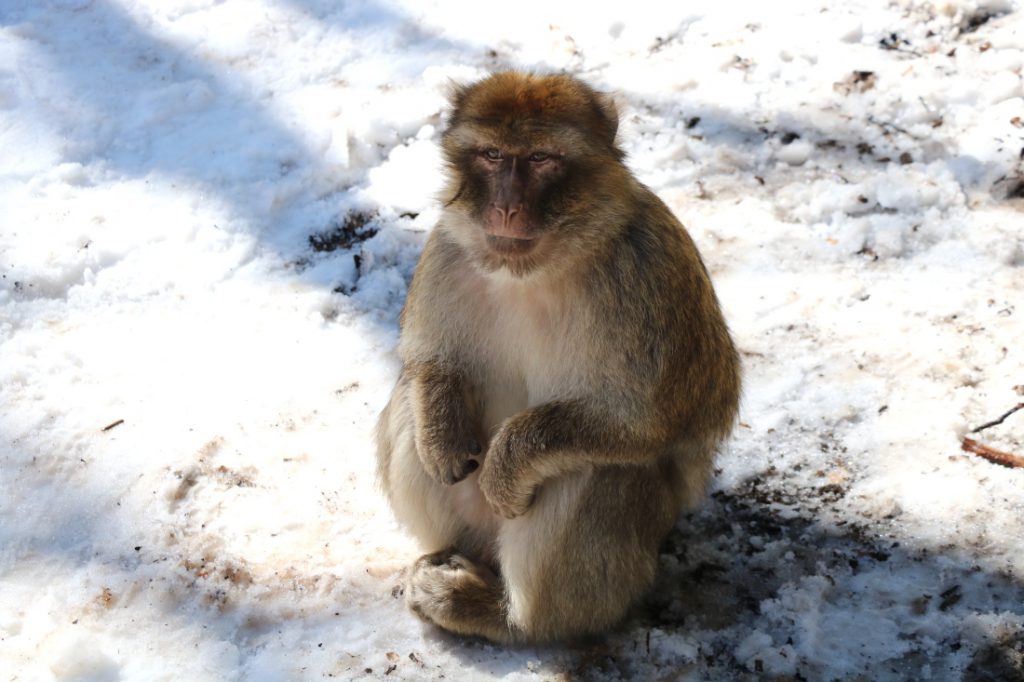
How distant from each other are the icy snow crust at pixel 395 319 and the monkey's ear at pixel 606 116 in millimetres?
246

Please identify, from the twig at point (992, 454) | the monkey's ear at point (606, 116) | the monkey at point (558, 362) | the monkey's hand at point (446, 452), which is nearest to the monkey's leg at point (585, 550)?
the monkey at point (558, 362)

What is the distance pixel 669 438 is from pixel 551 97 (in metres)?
0.98

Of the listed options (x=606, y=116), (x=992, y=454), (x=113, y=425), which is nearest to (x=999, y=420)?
(x=992, y=454)

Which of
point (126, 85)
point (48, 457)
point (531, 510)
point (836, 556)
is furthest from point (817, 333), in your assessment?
point (126, 85)

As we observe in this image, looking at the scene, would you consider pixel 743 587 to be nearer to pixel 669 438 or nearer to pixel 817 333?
pixel 669 438

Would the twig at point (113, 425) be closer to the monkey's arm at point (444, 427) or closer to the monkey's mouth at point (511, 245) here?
the monkey's arm at point (444, 427)

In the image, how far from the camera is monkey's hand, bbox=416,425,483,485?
3254mm

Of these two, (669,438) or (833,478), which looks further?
(833,478)

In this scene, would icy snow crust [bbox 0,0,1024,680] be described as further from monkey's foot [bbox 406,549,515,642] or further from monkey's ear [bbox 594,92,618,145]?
monkey's ear [bbox 594,92,618,145]

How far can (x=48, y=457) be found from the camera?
3844mm

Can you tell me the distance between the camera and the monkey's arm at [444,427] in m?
3.26

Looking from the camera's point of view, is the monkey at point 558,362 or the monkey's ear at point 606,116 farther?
the monkey's ear at point 606,116


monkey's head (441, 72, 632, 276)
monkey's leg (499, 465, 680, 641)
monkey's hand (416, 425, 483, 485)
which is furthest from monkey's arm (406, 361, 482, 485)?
monkey's head (441, 72, 632, 276)

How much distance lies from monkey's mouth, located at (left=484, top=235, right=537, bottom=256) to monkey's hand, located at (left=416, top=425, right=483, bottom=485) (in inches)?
25.0
